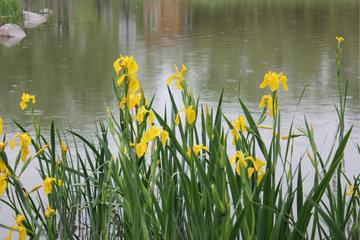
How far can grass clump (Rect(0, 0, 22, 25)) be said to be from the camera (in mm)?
9559

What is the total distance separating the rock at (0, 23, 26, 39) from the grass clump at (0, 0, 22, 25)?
22.6 inches

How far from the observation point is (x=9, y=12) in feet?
32.1

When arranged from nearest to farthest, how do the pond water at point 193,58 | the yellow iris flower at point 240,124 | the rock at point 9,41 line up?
the yellow iris flower at point 240,124, the pond water at point 193,58, the rock at point 9,41

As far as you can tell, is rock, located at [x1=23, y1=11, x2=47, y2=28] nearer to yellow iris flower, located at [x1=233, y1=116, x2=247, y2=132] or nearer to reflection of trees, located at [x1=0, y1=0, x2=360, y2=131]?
reflection of trees, located at [x1=0, y1=0, x2=360, y2=131]

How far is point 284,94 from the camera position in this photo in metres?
4.93

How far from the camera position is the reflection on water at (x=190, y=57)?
478cm

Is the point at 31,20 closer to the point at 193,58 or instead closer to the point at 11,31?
the point at 11,31

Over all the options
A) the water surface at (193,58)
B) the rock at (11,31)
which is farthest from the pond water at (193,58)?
the rock at (11,31)

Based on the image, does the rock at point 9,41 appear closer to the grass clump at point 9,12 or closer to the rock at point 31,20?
the grass clump at point 9,12

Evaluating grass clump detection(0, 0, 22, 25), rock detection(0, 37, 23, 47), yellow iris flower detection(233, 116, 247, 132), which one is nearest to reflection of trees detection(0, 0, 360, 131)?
rock detection(0, 37, 23, 47)

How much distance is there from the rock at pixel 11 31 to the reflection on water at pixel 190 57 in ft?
0.44

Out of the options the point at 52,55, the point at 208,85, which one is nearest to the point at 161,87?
the point at 208,85

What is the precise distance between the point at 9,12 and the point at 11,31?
1028mm

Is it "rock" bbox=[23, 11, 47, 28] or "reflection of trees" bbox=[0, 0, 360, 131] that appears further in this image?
"rock" bbox=[23, 11, 47, 28]
